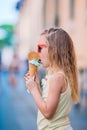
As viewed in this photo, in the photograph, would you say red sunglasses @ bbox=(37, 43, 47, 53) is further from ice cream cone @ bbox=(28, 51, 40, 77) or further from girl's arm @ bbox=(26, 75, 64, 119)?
girl's arm @ bbox=(26, 75, 64, 119)

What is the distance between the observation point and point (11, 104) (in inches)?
489

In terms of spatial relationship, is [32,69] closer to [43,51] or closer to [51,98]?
[43,51]

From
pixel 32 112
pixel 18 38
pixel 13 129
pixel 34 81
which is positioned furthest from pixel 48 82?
pixel 18 38

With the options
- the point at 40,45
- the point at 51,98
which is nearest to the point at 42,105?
the point at 51,98

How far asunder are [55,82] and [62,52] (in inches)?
7.6

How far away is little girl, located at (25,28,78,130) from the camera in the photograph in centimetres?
267

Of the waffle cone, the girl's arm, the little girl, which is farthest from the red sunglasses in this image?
the girl's arm

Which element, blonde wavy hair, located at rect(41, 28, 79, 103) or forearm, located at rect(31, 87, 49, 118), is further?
blonde wavy hair, located at rect(41, 28, 79, 103)

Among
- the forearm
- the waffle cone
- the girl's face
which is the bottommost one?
the forearm

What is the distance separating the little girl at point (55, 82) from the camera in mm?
2674

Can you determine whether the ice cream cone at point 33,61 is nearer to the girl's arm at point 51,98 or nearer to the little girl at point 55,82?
the little girl at point 55,82

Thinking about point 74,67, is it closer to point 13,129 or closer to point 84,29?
point 13,129

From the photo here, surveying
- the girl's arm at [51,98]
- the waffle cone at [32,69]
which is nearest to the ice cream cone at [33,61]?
the waffle cone at [32,69]

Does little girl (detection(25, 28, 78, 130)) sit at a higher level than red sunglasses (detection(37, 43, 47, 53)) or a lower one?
lower
